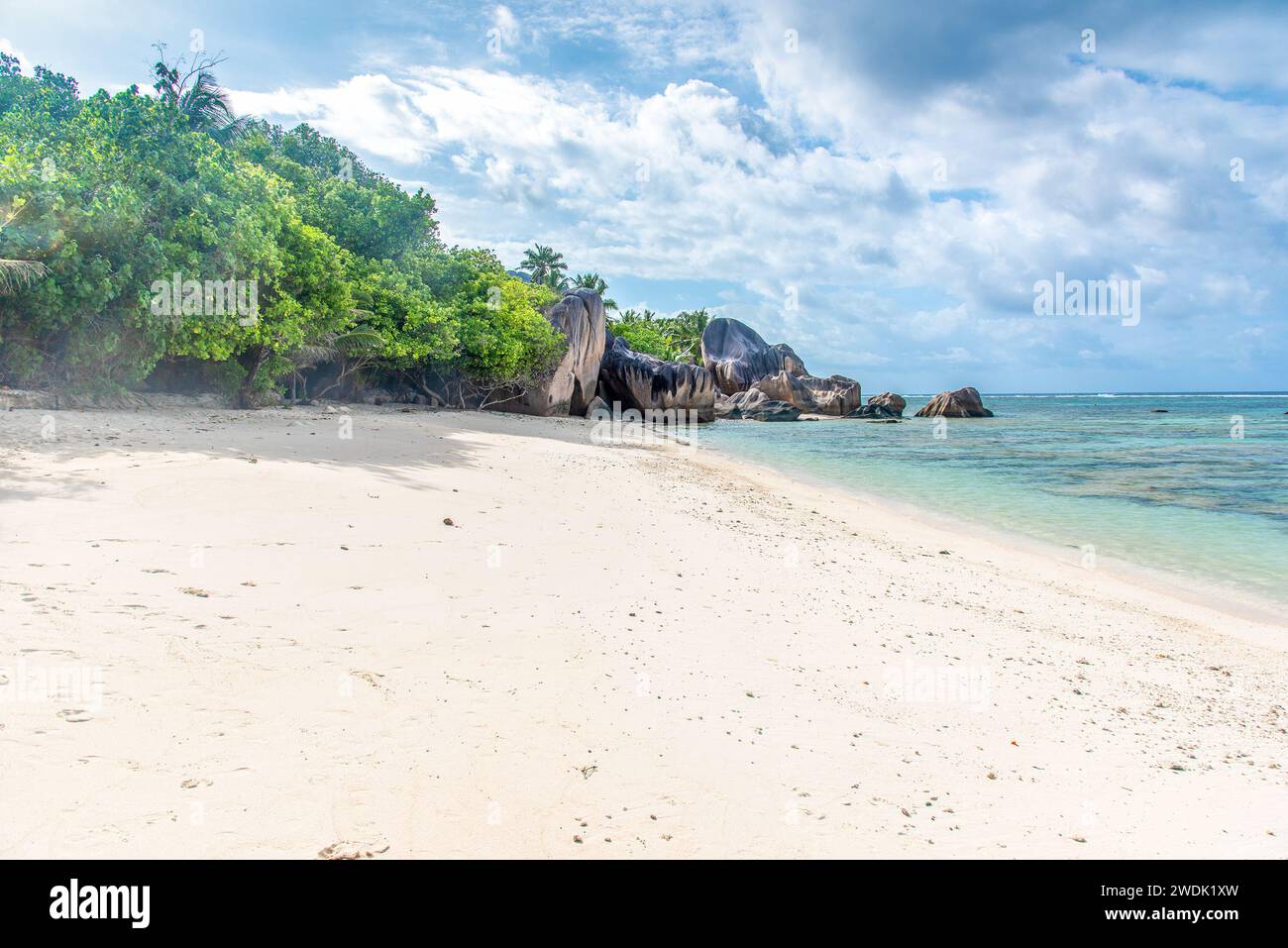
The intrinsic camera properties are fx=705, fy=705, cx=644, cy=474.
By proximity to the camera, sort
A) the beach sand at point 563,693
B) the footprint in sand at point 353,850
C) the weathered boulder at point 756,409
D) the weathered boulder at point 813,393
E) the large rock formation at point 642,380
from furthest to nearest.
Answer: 1. the weathered boulder at point 813,393
2. the weathered boulder at point 756,409
3. the large rock formation at point 642,380
4. the beach sand at point 563,693
5. the footprint in sand at point 353,850

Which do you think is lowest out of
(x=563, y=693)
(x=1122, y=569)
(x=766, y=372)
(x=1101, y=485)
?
(x=1122, y=569)

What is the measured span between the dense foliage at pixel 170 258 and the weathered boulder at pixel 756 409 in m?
39.7

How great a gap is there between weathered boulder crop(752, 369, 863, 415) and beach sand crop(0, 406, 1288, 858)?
65.3 meters

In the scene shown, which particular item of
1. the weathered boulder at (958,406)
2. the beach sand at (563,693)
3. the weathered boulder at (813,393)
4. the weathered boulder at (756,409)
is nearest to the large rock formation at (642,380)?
the weathered boulder at (756,409)

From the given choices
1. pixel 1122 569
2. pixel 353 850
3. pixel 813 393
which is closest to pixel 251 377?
pixel 353 850

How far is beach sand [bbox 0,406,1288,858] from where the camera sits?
3492 mm

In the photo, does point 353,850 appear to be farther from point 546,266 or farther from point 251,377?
point 546,266

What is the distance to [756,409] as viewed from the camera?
68688 millimetres

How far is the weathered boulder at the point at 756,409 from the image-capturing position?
221ft

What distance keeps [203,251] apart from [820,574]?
2066 cm

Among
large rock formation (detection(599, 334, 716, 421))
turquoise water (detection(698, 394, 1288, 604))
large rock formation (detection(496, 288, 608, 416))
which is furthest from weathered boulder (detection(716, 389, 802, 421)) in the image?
large rock formation (detection(496, 288, 608, 416))

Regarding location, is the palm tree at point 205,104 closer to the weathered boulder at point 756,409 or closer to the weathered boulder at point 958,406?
the weathered boulder at point 756,409

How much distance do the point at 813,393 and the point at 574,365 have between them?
3774 cm

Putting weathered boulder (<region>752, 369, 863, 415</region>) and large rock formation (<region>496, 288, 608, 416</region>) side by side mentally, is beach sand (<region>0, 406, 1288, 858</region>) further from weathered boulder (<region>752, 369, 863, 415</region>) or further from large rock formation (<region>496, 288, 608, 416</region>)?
weathered boulder (<region>752, 369, 863, 415</region>)
